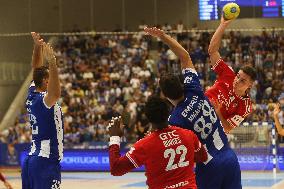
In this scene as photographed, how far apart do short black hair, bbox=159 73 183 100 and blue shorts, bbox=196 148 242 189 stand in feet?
2.99

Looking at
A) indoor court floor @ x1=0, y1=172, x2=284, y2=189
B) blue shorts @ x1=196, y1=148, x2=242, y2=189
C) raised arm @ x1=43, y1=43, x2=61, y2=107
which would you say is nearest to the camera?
blue shorts @ x1=196, y1=148, x2=242, y2=189

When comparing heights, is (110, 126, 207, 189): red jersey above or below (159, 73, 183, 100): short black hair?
below

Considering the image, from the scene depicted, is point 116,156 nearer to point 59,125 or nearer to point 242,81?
point 59,125

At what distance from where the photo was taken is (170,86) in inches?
249

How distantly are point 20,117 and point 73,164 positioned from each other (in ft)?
19.2

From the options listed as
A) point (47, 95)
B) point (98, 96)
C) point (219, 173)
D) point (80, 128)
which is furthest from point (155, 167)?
point (98, 96)

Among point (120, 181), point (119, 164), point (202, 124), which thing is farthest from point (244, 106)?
point (120, 181)

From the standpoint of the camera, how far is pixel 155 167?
5.90m

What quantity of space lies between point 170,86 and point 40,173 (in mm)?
2335

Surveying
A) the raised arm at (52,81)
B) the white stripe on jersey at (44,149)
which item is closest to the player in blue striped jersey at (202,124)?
the raised arm at (52,81)

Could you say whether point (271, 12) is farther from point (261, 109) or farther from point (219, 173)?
point (219, 173)

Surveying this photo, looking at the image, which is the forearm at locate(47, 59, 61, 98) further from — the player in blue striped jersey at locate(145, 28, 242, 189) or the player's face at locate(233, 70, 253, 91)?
the player's face at locate(233, 70, 253, 91)

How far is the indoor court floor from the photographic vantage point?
17.7 meters

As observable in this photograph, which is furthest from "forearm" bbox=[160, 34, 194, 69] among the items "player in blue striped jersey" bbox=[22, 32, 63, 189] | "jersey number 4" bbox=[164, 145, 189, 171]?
"player in blue striped jersey" bbox=[22, 32, 63, 189]
